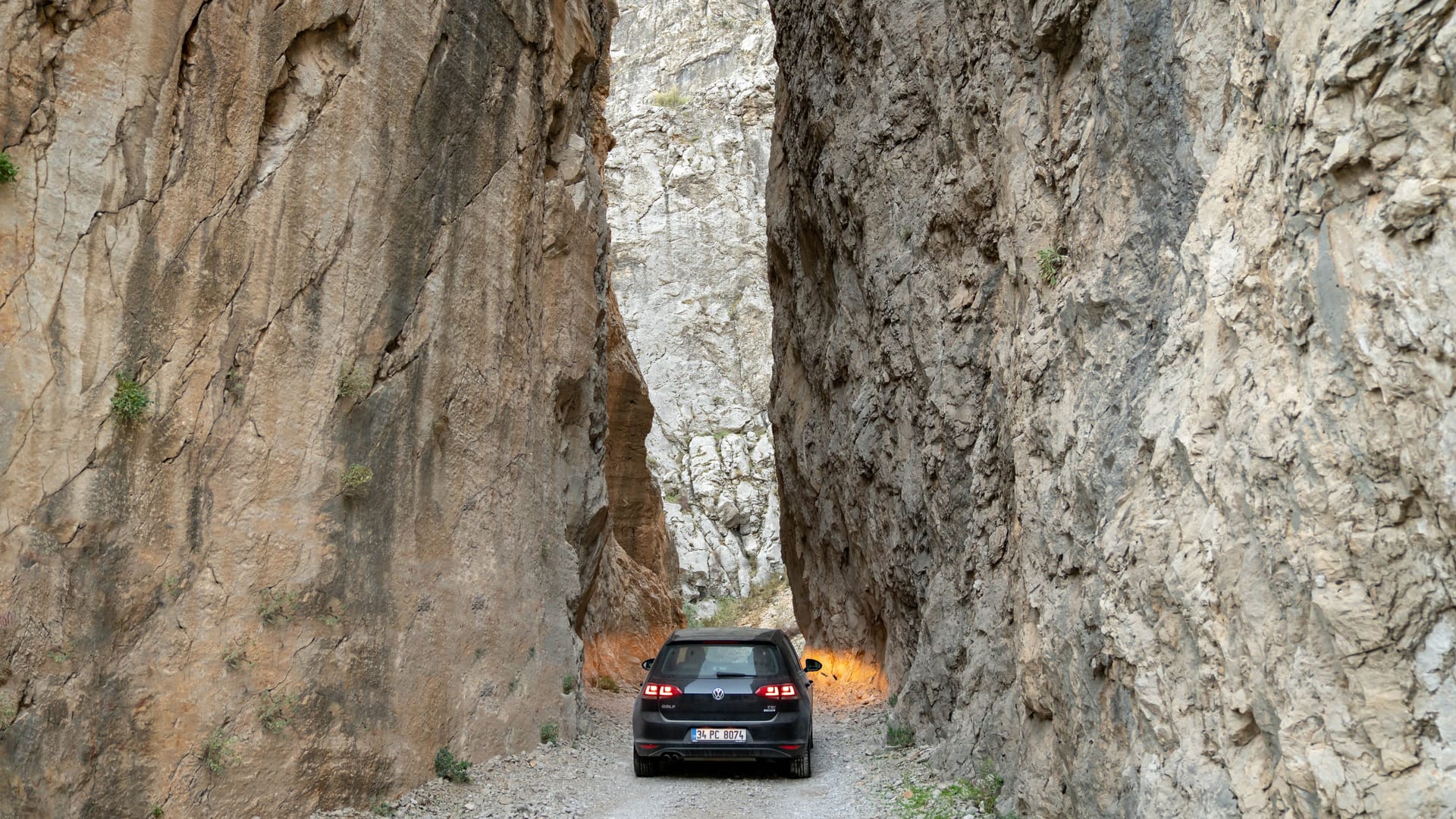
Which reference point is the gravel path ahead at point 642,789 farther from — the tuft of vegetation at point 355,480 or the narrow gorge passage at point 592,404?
the tuft of vegetation at point 355,480

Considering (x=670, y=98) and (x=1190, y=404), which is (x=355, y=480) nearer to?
(x=1190, y=404)

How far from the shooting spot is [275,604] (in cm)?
742

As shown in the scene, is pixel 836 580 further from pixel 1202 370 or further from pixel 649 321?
pixel 649 321

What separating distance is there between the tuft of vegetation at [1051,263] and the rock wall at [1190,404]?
3 centimetres

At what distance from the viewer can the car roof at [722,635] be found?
388 inches

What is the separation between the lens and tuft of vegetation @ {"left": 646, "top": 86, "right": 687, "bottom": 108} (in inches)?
2709

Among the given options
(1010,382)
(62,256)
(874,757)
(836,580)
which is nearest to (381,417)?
(62,256)

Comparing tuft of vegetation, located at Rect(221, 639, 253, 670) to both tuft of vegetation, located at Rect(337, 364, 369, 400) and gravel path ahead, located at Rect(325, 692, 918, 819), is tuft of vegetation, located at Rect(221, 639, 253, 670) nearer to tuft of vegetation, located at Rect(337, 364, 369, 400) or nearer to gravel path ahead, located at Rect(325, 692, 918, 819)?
gravel path ahead, located at Rect(325, 692, 918, 819)

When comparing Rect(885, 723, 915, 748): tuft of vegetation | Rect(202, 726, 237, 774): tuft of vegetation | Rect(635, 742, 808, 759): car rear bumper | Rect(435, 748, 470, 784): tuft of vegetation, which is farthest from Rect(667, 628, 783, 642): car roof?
Rect(202, 726, 237, 774): tuft of vegetation

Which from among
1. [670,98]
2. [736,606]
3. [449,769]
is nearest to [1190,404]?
[449,769]

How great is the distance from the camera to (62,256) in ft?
21.0

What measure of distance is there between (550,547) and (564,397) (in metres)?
2.18

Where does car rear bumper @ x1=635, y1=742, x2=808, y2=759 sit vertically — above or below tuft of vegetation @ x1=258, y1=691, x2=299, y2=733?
below

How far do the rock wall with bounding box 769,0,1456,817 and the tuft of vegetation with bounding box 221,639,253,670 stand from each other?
5.88 meters
